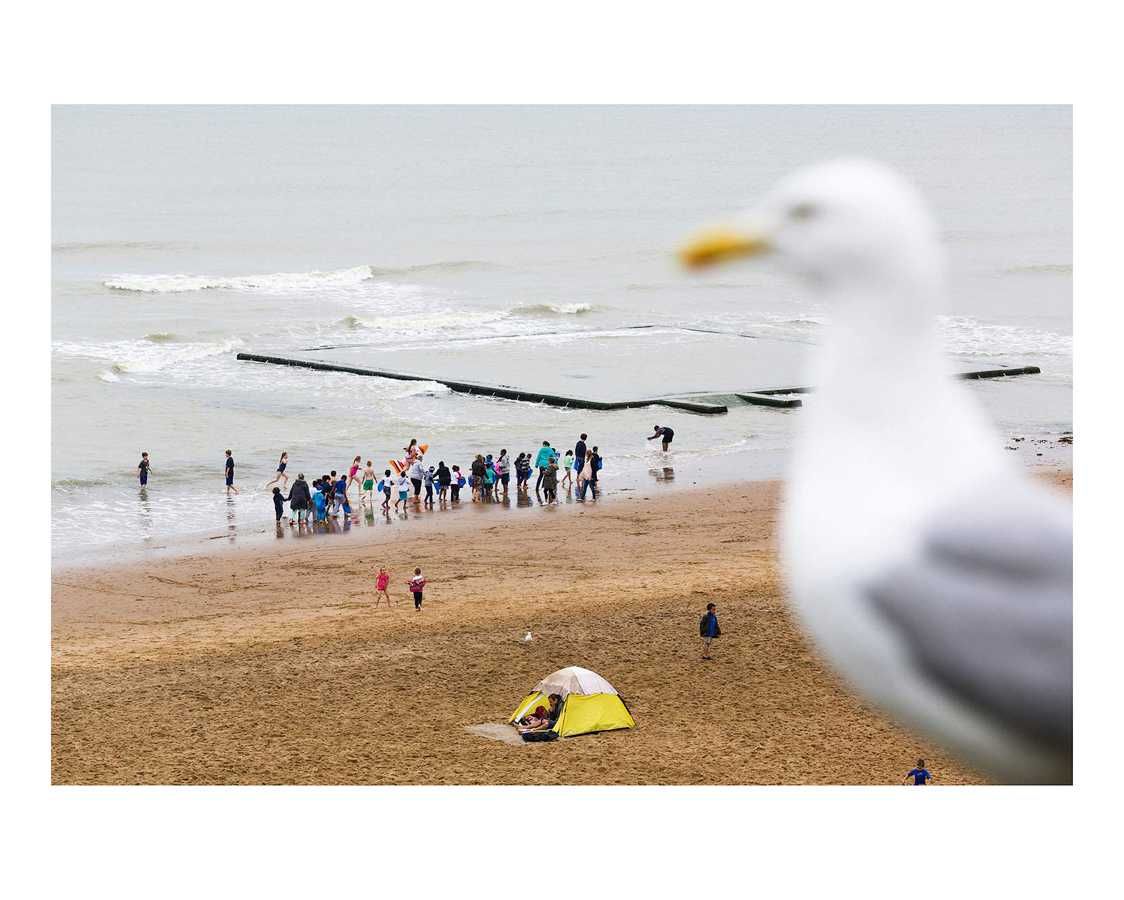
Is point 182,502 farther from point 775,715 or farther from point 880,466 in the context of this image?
point 880,466

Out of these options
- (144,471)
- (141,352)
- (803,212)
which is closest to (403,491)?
(144,471)

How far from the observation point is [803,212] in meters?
3.54

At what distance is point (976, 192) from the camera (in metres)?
34.0

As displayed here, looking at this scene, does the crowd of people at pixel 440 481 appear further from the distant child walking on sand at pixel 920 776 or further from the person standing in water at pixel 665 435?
the distant child walking on sand at pixel 920 776

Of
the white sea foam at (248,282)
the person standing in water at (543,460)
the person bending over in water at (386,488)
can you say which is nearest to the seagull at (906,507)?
the person bending over in water at (386,488)

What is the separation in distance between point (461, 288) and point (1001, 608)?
33353mm

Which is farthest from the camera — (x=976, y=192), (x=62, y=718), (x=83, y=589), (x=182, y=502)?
(x=976, y=192)

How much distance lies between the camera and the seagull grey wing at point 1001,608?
3.42 metres

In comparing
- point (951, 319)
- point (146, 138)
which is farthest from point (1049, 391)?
point (146, 138)

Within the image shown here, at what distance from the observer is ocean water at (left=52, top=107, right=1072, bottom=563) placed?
23.7 m

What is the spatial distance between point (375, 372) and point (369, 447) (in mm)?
4762

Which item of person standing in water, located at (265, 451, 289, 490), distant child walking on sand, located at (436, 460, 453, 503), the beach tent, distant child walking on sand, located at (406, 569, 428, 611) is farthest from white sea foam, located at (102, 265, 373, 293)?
the beach tent

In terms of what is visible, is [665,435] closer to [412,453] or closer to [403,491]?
[412,453]

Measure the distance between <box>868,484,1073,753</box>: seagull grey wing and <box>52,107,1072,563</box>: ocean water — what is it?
14.6 metres
